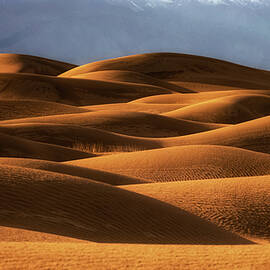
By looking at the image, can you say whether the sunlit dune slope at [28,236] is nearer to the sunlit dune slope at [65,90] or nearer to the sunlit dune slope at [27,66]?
the sunlit dune slope at [65,90]

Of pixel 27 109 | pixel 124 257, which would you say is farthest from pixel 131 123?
pixel 124 257

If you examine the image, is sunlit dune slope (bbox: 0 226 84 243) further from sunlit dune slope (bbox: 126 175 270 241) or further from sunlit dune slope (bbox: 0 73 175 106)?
sunlit dune slope (bbox: 0 73 175 106)

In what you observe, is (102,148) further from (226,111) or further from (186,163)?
(226,111)

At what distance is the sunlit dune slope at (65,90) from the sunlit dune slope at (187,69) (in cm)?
1954

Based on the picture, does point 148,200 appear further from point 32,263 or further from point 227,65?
point 227,65

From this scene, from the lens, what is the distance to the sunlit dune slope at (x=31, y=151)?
17.5 metres

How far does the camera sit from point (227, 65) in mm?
77750

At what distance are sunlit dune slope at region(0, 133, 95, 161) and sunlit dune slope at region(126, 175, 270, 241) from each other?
24.2ft

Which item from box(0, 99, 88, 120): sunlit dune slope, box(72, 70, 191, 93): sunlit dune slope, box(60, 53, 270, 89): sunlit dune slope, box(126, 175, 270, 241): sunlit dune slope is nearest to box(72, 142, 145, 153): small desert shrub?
box(126, 175, 270, 241): sunlit dune slope

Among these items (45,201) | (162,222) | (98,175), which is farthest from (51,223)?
(98,175)

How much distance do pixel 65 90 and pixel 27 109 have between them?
1416 cm

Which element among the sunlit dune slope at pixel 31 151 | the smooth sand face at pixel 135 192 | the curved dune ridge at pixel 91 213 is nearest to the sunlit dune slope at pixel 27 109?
the smooth sand face at pixel 135 192

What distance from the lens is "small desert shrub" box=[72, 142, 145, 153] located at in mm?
20844

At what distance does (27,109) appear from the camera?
31531mm
